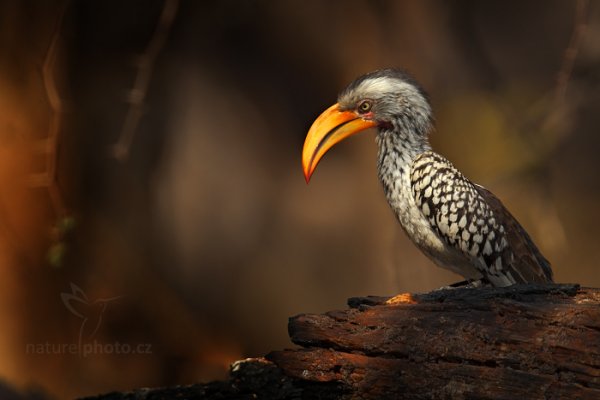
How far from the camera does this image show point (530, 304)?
2.57m

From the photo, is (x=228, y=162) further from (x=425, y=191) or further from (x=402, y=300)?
(x=402, y=300)

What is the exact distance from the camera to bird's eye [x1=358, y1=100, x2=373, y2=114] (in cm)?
367

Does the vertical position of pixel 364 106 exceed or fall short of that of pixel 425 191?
it exceeds it

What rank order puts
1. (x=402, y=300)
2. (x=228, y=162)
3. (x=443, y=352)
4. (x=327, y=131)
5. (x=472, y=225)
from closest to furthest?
(x=443, y=352)
(x=402, y=300)
(x=472, y=225)
(x=327, y=131)
(x=228, y=162)

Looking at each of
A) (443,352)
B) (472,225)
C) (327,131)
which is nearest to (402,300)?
(443,352)

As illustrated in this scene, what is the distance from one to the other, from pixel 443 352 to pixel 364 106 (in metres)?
1.39

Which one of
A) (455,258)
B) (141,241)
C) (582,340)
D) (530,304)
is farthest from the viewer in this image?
(141,241)

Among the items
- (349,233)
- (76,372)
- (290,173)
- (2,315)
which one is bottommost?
(76,372)

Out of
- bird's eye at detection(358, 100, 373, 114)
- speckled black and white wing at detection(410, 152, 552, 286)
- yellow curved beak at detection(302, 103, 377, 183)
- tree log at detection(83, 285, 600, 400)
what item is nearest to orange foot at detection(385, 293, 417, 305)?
tree log at detection(83, 285, 600, 400)

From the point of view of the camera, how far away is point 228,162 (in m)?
4.40

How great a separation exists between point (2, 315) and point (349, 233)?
5.65 feet

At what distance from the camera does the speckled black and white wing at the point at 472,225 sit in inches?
135

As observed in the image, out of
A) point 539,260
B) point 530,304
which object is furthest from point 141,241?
point 530,304

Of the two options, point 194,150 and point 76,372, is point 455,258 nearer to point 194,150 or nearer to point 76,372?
point 194,150
